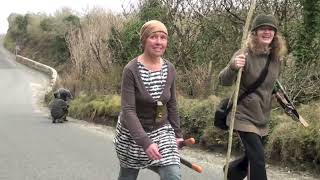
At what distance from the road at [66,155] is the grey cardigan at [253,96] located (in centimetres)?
314

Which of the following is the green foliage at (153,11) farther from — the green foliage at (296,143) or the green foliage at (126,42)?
the green foliage at (296,143)

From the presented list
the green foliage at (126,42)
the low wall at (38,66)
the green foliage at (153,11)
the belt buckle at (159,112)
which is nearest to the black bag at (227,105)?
the belt buckle at (159,112)

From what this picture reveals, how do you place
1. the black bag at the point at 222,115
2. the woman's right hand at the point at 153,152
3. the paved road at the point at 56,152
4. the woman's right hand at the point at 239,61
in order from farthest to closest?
the paved road at the point at 56,152, the black bag at the point at 222,115, the woman's right hand at the point at 239,61, the woman's right hand at the point at 153,152

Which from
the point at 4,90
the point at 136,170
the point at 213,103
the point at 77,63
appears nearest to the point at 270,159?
the point at 213,103

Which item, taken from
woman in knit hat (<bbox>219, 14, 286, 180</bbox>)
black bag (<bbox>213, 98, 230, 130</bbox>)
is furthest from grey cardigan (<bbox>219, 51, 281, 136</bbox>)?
black bag (<bbox>213, 98, 230, 130</bbox>)

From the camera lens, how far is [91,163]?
10039 mm

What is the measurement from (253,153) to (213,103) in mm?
6608

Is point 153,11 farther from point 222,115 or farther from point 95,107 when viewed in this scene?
point 222,115

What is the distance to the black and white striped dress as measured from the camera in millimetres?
4691

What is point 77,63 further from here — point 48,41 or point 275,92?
point 48,41

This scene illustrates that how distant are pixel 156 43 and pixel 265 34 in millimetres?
1231

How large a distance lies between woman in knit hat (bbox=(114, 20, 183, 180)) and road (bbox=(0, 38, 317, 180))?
3809 millimetres

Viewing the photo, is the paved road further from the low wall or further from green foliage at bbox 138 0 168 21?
the low wall

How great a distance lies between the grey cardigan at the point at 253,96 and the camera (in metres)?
5.46
